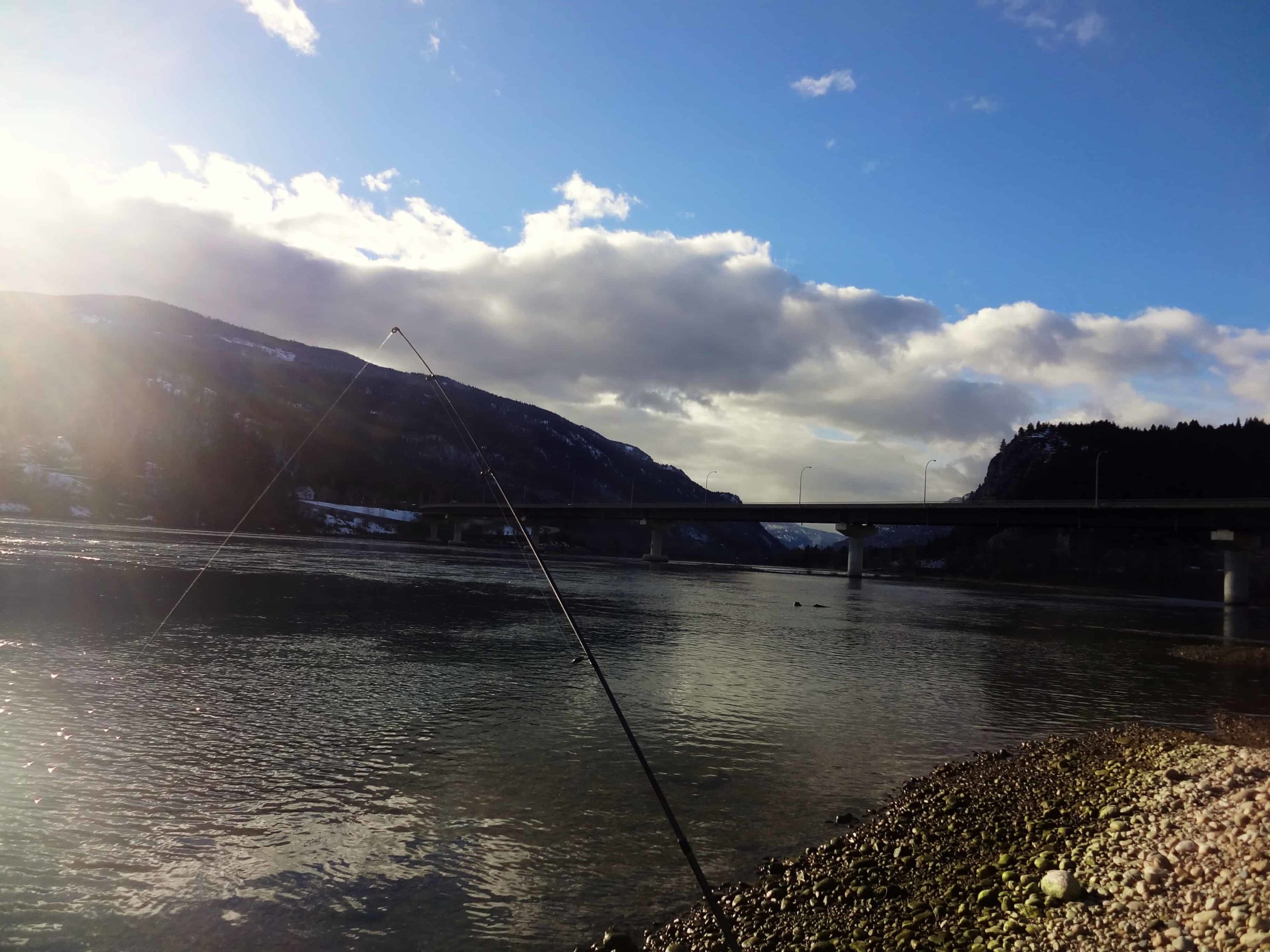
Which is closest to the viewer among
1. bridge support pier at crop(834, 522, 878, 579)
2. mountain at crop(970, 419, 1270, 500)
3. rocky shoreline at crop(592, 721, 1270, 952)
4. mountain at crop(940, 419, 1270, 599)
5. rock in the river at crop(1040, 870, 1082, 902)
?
rocky shoreline at crop(592, 721, 1270, 952)

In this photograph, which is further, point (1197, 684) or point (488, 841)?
point (1197, 684)

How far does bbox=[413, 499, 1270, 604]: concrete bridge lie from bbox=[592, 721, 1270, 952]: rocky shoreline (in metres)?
80.7

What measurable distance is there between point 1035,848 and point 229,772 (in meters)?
10.1

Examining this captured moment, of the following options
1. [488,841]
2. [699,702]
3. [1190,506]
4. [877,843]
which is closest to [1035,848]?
[877,843]

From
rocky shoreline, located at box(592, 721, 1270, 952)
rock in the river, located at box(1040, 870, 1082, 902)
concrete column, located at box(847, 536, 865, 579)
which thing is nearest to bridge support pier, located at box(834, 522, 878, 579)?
concrete column, located at box(847, 536, 865, 579)

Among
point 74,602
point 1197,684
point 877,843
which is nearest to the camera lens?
point 877,843

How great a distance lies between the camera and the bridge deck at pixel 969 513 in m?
76.8

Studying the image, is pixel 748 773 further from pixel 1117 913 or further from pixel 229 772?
pixel 229 772

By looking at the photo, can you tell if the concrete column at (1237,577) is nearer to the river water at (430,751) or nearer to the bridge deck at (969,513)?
the bridge deck at (969,513)

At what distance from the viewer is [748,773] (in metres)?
11.9

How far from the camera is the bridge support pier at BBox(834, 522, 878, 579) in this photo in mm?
111500

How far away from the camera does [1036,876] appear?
279 inches

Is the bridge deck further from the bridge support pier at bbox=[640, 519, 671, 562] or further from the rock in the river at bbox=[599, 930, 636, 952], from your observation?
the rock in the river at bbox=[599, 930, 636, 952]

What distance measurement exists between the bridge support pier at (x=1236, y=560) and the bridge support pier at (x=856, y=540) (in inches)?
1632
